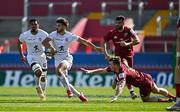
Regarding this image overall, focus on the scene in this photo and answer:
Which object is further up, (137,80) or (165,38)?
(137,80)

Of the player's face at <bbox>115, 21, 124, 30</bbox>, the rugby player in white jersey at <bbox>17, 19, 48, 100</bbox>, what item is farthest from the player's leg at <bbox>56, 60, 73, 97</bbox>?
the player's face at <bbox>115, 21, 124, 30</bbox>

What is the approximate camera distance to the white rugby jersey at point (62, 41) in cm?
2120

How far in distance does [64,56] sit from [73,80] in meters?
12.4

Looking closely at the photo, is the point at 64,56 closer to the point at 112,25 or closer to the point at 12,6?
the point at 112,25

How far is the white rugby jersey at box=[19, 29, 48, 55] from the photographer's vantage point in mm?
22203

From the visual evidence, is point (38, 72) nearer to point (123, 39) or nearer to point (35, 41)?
point (35, 41)

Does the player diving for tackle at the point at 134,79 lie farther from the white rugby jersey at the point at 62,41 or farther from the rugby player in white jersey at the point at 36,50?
the rugby player in white jersey at the point at 36,50

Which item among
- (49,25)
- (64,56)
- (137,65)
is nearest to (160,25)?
(49,25)

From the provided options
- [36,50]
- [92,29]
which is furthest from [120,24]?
[92,29]

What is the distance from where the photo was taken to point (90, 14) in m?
48.1

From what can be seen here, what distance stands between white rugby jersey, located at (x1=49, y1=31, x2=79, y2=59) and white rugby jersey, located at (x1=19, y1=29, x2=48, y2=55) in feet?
2.70

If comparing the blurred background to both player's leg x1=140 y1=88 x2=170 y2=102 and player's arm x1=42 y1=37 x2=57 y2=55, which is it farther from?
player's leg x1=140 y1=88 x2=170 y2=102

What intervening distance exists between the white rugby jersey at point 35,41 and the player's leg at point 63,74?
1371 mm

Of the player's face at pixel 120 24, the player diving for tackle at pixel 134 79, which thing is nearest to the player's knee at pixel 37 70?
the player's face at pixel 120 24
